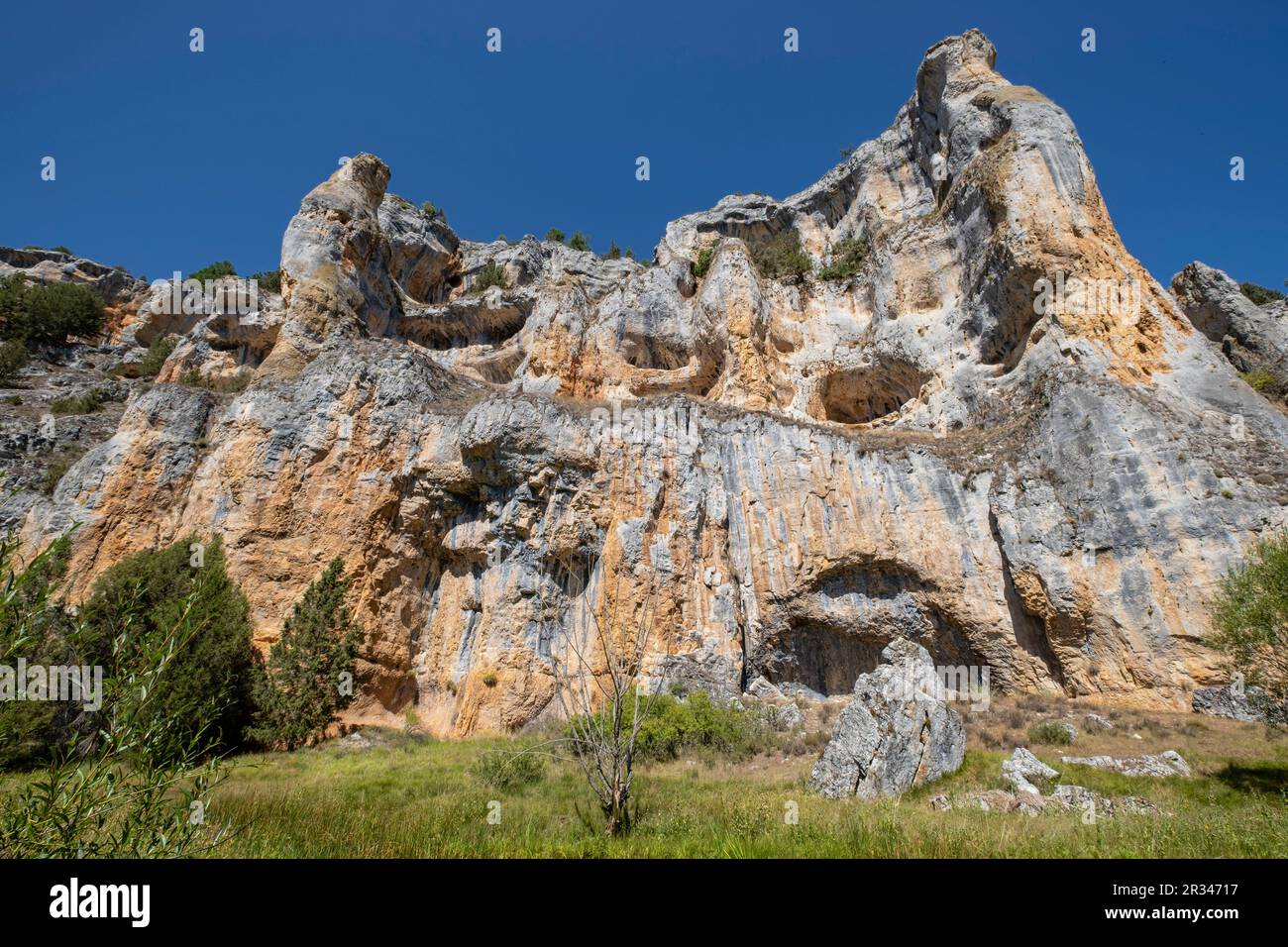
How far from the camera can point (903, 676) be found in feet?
43.8

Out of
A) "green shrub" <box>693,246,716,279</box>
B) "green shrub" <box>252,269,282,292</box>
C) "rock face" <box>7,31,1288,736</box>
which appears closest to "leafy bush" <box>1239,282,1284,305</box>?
"rock face" <box>7,31,1288,736</box>

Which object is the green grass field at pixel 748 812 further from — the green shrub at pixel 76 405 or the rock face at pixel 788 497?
the green shrub at pixel 76 405

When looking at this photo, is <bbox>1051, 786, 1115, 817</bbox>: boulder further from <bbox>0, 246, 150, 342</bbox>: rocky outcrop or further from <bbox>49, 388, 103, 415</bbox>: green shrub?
<bbox>0, 246, 150, 342</bbox>: rocky outcrop

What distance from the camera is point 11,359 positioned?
3575 cm

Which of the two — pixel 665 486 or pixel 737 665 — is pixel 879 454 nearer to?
pixel 665 486

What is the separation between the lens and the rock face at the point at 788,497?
59.2 ft

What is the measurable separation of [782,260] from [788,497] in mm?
23650

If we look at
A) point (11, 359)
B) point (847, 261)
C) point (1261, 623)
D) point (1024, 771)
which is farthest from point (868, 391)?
point (11, 359)

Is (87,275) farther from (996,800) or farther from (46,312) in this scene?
(996,800)

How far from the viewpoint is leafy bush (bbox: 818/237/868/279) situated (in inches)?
1476

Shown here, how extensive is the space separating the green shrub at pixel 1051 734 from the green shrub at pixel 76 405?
45.2 meters

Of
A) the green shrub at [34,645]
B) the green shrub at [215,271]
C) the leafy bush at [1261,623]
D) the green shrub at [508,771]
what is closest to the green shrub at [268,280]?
the green shrub at [215,271]

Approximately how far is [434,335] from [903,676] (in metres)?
39.6
